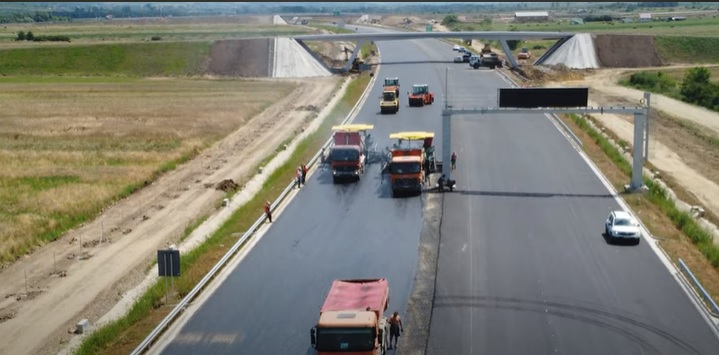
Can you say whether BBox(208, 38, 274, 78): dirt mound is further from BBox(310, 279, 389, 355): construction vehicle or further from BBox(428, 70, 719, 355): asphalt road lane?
BBox(310, 279, 389, 355): construction vehicle

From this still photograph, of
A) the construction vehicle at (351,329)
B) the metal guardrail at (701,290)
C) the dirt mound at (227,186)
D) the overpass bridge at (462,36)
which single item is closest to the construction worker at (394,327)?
the construction vehicle at (351,329)

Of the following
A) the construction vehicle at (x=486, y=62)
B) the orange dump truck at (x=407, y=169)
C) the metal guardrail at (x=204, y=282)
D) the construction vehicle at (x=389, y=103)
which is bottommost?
the metal guardrail at (x=204, y=282)

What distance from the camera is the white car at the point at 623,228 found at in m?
41.9

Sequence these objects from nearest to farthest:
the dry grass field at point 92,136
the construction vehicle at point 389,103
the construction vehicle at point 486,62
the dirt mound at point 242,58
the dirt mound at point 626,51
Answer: the dry grass field at point 92,136
the construction vehicle at point 389,103
the construction vehicle at point 486,62
the dirt mound at point 242,58
the dirt mound at point 626,51

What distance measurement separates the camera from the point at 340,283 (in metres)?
31.6

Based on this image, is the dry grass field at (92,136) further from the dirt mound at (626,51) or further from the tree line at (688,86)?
the dirt mound at (626,51)

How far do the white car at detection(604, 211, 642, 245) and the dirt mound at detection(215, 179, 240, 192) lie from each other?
23.1 meters

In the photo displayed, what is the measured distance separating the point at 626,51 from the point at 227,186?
93.6m

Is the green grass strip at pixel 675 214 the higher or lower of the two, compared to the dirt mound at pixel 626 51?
lower

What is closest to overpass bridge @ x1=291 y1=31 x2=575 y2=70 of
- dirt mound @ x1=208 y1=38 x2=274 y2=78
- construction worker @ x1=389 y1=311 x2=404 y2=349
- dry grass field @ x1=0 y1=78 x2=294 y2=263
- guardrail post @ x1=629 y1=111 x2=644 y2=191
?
dirt mound @ x1=208 y1=38 x2=274 y2=78

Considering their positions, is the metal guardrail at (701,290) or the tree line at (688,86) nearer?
the metal guardrail at (701,290)

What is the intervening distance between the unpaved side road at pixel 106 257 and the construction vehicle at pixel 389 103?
1573cm

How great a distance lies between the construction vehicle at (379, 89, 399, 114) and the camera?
83938 millimetres

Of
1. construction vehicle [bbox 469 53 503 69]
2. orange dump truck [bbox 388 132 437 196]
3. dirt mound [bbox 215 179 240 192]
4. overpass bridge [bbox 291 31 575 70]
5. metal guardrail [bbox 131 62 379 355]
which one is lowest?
metal guardrail [bbox 131 62 379 355]
